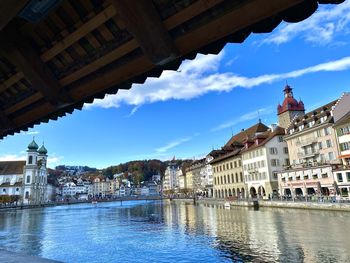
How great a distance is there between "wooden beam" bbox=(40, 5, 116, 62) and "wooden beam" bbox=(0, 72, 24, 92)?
Result: 2.48 ft

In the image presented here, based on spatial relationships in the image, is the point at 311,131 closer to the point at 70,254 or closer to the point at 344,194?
the point at 344,194

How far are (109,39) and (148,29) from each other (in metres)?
0.90

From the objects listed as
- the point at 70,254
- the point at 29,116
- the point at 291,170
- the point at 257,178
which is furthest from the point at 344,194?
the point at 29,116

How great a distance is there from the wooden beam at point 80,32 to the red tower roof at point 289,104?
79269mm

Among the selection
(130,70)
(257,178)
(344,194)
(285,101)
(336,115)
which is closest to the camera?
(130,70)

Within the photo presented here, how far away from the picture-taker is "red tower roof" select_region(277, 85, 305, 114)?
Result: 79.4 meters

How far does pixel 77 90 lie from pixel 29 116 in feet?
6.89

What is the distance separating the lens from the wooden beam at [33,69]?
514cm

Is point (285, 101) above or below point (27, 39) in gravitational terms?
above

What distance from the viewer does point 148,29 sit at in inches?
167

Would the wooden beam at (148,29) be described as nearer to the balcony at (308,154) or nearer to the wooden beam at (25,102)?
the wooden beam at (25,102)

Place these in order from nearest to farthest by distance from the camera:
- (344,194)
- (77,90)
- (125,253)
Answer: (77,90), (125,253), (344,194)

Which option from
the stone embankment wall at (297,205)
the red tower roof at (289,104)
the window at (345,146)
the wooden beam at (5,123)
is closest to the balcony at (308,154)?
the window at (345,146)

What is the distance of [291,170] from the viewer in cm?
5734
